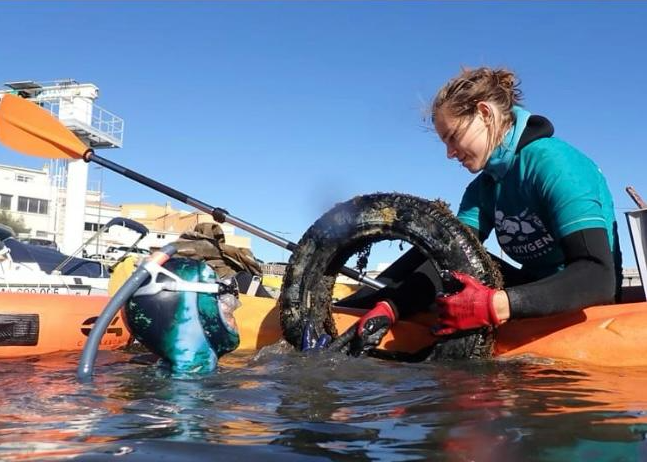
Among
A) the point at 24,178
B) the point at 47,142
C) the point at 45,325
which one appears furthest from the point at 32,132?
the point at 24,178

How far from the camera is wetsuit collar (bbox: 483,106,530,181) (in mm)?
3773

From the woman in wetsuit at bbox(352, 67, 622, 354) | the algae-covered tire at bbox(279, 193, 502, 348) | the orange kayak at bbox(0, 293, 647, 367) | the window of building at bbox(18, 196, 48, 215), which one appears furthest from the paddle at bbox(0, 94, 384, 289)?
the window of building at bbox(18, 196, 48, 215)

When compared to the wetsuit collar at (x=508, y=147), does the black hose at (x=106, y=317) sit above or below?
below

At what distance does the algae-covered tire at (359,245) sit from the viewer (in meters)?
3.69

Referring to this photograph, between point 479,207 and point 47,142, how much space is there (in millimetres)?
4193

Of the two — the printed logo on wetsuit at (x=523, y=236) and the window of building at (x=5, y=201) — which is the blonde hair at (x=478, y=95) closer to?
the printed logo on wetsuit at (x=523, y=236)

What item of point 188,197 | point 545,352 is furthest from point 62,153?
point 545,352

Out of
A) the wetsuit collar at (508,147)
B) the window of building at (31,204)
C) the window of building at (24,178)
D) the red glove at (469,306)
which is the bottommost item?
the red glove at (469,306)

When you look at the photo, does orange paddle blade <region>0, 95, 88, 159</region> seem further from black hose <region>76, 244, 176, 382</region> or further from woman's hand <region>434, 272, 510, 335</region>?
woman's hand <region>434, 272, 510, 335</region>

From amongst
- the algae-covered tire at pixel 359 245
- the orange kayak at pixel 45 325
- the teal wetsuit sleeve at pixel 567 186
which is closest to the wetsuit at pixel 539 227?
the teal wetsuit sleeve at pixel 567 186

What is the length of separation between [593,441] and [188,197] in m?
4.87

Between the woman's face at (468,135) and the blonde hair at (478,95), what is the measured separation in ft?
0.08

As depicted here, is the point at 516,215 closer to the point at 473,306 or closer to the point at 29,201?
the point at 473,306

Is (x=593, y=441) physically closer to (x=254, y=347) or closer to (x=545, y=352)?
(x=545, y=352)
